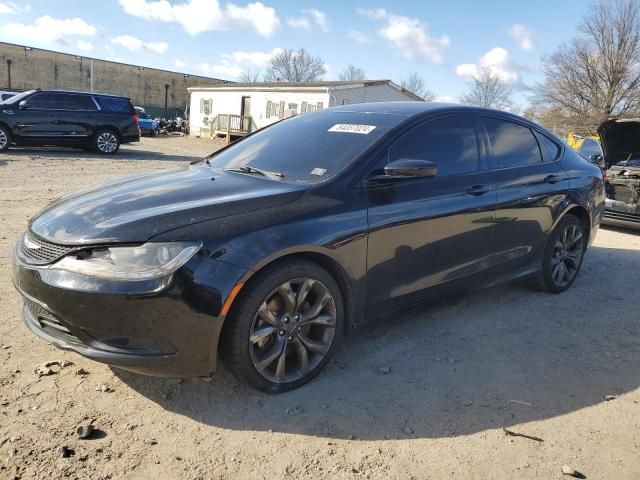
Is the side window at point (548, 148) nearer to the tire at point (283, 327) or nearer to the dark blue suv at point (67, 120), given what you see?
the tire at point (283, 327)

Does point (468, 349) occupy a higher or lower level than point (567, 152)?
lower

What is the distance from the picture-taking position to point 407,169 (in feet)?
10.4

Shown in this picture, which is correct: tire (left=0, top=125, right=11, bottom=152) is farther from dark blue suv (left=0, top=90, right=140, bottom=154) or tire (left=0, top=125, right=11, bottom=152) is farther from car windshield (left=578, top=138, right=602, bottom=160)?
car windshield (left=578, top=138, right=602, bottom=160)

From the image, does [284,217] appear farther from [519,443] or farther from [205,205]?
[519,443]

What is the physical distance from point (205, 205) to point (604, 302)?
13.0ft

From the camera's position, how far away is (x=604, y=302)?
488 cm

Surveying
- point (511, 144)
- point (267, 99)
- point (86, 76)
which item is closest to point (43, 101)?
point (511, 144)

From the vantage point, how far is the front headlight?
8.11ft

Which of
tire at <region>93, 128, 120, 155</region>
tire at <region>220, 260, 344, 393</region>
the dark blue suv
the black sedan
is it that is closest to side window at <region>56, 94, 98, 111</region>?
the dark blue suv

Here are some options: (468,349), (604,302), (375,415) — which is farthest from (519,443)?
(604,302)

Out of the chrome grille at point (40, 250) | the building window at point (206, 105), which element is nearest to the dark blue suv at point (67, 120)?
the chrome grille at point (40, 250)

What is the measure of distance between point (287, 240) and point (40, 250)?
1.31m

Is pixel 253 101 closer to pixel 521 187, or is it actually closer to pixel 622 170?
pixel 622 170

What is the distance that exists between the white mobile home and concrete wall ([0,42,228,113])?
18178 millimetres
